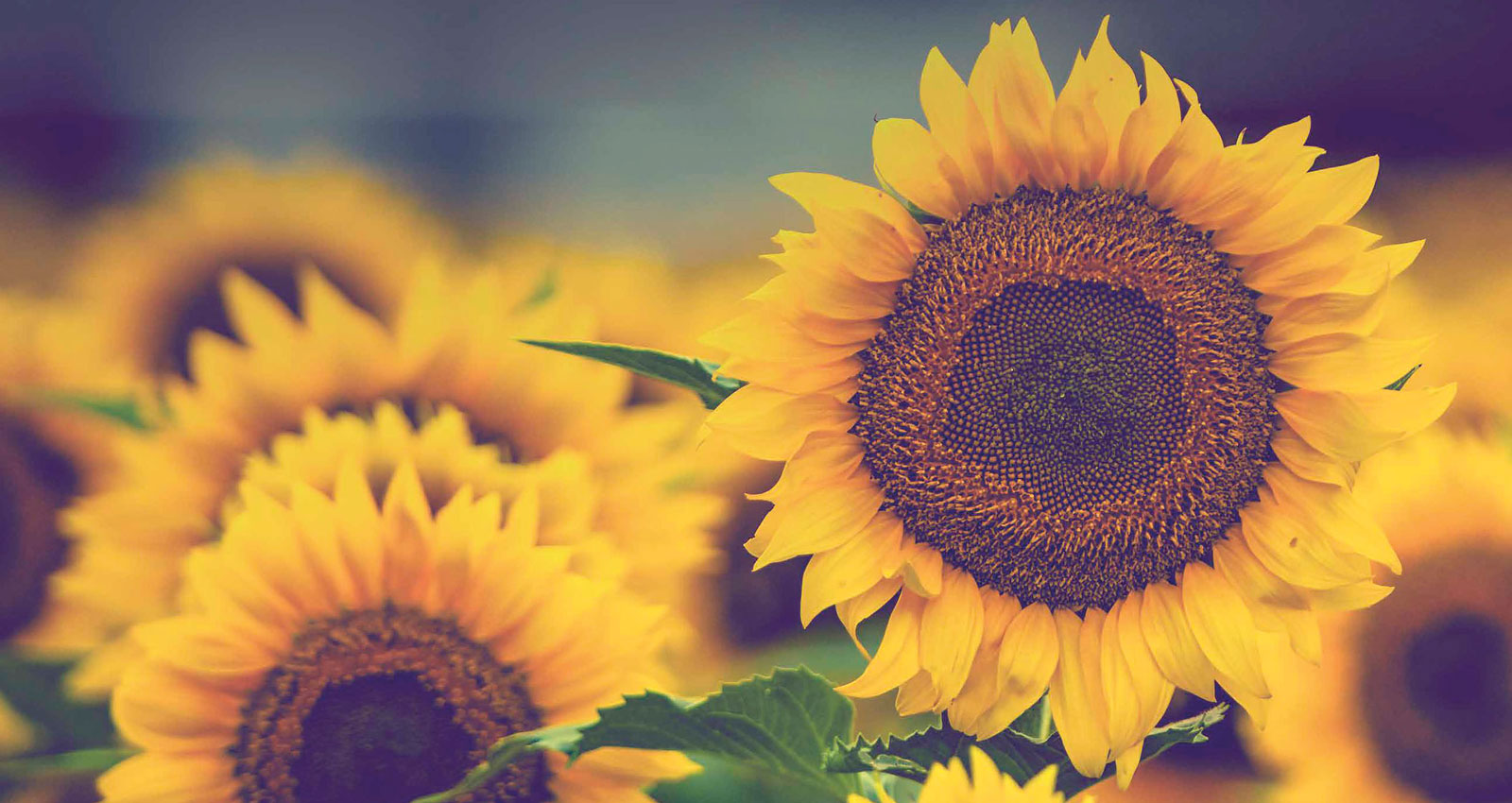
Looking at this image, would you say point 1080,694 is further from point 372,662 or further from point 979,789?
point 372,662

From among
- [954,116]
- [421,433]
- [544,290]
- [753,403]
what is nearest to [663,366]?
[753,403]

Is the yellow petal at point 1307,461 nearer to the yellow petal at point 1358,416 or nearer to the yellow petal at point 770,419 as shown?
the yellow petal at point 1358,416

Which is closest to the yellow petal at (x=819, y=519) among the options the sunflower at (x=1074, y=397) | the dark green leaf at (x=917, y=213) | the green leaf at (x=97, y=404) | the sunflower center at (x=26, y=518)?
the sunflower at (x=1074, y=397)

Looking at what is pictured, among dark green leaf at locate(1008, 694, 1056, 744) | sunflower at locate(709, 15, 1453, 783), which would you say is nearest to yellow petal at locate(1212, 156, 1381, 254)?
sunflower at locate(709, 15, 1453, 783)

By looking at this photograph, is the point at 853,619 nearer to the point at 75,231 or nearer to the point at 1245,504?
the point at 1245,504

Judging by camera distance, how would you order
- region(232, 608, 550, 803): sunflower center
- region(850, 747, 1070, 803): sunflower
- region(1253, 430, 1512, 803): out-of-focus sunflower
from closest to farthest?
region(850, 747, 1070, 803): sunflower < region(232, 608, 550, 803): sunflower center < region(1253, 430, 1512, 803): out-of-focus sunflower

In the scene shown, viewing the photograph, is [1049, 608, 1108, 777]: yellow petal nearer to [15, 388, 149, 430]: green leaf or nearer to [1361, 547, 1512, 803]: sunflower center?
[1361, 547, 1512, 803]: sunflower center
